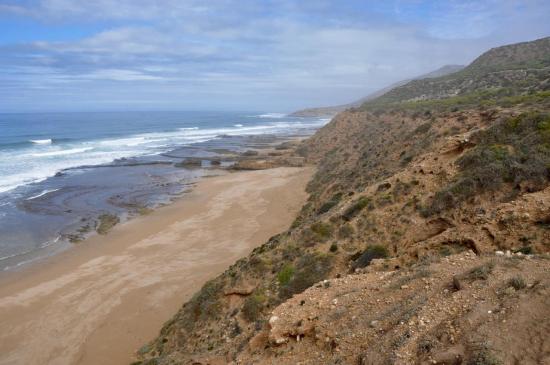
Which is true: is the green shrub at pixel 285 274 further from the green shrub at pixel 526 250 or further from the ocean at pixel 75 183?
the ocean at pixel 75 183

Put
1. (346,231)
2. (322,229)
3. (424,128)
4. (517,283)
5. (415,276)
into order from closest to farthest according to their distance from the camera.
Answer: (517,283) < (415,276) < (346,231) < (322,229) < (424,128)

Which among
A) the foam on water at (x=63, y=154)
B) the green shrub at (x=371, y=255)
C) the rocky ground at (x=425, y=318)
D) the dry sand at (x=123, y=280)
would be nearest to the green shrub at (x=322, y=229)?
the green shrub at (x=371, y=255)

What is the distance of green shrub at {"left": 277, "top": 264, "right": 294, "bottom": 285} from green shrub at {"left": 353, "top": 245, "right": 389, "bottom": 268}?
2065 mm

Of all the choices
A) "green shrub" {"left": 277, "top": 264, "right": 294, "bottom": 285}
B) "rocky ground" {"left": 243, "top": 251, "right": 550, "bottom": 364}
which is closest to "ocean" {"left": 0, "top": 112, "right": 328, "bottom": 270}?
"green shrub" {"left": 277, "top": 264, "right": 294, "bottom": 285}

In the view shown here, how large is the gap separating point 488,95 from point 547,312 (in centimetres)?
3541

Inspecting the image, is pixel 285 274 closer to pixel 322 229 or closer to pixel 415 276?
pixel 322 229

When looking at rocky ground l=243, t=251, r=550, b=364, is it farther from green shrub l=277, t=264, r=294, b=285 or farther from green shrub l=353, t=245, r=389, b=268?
green shrub l=277, t=264, r=294, b=285

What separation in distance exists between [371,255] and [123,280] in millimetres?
12370

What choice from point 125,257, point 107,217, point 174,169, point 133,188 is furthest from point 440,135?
point 174,169

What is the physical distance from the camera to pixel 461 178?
1361 cm

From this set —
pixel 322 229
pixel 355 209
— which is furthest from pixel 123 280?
pixel 355 209

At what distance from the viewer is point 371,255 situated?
12023 mm

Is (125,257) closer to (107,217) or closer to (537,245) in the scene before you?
(107,217)

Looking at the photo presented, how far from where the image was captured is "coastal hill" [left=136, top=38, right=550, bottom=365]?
6.13 metres
